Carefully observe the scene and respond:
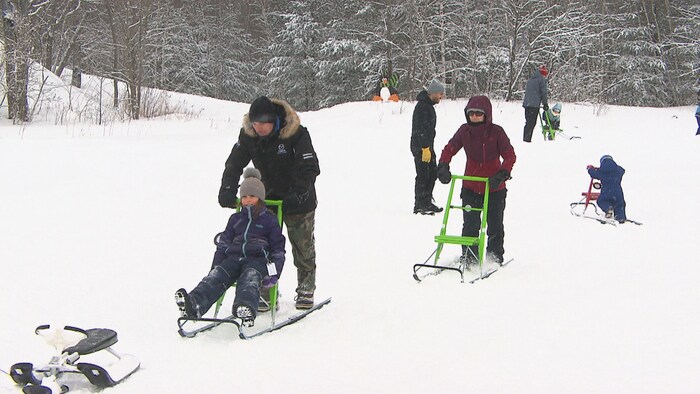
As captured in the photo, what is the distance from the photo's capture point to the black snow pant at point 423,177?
936cm

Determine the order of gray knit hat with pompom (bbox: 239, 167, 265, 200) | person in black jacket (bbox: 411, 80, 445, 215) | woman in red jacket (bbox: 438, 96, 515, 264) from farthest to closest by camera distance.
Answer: person in black jacket (bbox: 411, 80, 445, 215) → woman in red jacket (bbox: 438, 96, 515, 264) → gray knit hat with pompom (bbox: 239, 167, 265, 200)

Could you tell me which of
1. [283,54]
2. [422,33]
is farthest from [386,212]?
[283,54]

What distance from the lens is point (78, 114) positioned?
695 inches

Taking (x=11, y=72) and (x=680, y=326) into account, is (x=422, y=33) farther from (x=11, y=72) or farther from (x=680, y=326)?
(x=680, y=326)

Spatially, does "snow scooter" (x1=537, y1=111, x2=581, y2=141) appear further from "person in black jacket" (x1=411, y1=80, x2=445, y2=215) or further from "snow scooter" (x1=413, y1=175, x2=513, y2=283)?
"snow scooter" (x1=413, y1=175, x2=513, y2=283)

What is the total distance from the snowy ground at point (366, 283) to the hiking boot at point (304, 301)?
0.45 feet

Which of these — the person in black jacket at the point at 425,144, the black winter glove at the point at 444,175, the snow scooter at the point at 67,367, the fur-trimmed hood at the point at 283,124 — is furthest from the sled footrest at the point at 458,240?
the snow scooter at the point at 67,367

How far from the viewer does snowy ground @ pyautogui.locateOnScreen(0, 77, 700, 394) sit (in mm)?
3996

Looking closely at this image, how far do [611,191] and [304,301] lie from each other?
5.37m

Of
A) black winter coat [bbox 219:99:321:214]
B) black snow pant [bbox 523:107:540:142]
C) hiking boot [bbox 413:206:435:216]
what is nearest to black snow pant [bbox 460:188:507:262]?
black winter coat [bbox 219:99:321:214]

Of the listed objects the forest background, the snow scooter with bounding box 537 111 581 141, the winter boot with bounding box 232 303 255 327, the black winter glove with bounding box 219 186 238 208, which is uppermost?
the forest background

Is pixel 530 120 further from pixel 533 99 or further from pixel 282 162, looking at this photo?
pixel 282 162

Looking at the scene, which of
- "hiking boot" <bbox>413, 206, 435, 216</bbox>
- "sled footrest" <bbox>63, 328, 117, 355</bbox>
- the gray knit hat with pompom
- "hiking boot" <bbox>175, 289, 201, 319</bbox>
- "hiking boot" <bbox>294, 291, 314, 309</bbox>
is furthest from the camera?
"hiking boot" <bbox>413, 206, 435, 216</bbox>

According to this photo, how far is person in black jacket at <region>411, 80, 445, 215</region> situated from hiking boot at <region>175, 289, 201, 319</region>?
5.26m
